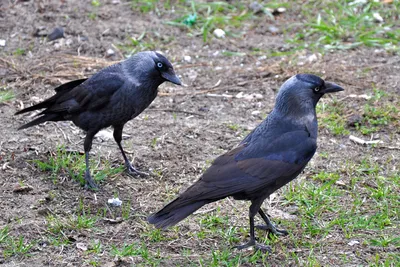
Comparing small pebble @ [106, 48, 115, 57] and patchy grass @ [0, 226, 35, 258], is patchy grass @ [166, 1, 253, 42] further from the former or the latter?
patchy grass @ [0, 226, 35, 258]

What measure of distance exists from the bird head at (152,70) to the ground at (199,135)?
890 mm

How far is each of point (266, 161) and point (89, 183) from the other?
1.85 meters

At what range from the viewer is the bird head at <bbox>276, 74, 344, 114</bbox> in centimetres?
575

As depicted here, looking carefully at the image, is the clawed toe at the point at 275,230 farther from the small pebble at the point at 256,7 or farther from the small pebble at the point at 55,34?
the small pebble at the point at 256,7

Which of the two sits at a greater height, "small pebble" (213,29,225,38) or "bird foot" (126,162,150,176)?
"bird foot" (126,162,150,176)

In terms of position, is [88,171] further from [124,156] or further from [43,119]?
[43,119]

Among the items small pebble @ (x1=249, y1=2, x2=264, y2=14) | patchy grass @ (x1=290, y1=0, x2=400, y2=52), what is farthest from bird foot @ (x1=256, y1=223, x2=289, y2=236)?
small pebble @ (x1=249, y1=2, x2=264, y2=14)

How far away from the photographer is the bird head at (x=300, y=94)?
5.75 metres

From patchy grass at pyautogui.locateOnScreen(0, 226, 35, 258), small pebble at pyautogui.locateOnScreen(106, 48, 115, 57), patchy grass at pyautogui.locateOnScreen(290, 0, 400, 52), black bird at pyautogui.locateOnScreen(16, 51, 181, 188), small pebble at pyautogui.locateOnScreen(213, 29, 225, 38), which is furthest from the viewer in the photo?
small pebble at pyautogui.locateOnScreen(213, 29, 225, 38)

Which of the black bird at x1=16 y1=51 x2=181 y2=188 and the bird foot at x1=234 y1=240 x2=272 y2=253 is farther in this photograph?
the black bird at x1=16 y1=51 x2=181 y2=188

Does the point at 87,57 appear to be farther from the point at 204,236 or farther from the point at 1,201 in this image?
the point at 204,236

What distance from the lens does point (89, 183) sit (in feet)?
21.4

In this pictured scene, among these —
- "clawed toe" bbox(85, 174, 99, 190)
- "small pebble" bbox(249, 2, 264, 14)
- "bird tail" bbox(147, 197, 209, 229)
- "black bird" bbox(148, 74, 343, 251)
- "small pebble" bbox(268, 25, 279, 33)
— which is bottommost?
"small pebble" bbox(268, 25, 279, 33)

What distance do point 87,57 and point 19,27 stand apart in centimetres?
126
